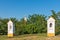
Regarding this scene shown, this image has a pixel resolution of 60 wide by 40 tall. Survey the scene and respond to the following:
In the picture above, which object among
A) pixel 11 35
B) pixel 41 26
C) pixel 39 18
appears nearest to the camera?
pixel 11 35

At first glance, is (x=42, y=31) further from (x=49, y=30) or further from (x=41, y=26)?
(x=49, y=30)

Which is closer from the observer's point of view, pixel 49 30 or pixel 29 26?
pixel 49 30

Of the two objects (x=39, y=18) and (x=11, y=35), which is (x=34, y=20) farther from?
(x=11, y=35)

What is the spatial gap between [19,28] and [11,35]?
3.66 metres

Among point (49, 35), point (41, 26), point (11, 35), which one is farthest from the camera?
point (41, 26)

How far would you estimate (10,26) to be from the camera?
20109 mm

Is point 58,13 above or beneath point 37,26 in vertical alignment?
above

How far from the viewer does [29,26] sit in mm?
22875

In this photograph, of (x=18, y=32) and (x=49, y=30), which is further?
(x=18, y=32)

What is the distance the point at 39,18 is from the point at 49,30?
6069mm

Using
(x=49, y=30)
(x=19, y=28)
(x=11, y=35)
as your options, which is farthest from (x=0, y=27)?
(x=49, y=30)

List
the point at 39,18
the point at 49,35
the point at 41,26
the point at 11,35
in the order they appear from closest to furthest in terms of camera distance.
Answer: the point at 49,35
the point at 11,35
the point at 41,26
the point at 39,18

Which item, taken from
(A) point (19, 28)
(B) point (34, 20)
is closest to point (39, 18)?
(B) point (34, 20)

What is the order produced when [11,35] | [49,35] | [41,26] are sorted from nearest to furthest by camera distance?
1. [49,35]
2. [11,35]
3. [41,26]
